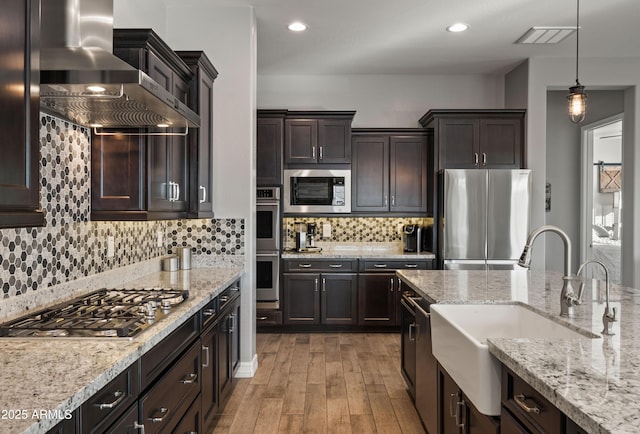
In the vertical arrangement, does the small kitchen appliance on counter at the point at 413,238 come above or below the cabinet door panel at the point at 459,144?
below

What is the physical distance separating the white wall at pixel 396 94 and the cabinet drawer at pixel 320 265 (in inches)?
70.3

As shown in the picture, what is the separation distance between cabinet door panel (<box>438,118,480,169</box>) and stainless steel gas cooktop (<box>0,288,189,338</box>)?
361 centimetres

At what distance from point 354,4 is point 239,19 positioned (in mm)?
959

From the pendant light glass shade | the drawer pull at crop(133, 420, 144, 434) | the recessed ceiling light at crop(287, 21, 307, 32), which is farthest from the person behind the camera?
the recessed ceiling light at crop(287, 21, 307, 32)

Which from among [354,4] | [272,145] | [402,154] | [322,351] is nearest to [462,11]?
[354,4]

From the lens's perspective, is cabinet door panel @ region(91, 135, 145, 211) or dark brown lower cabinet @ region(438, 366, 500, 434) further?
cabinet door panel @ region(91, 135, 145, 211)

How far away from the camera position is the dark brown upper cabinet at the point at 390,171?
541cm

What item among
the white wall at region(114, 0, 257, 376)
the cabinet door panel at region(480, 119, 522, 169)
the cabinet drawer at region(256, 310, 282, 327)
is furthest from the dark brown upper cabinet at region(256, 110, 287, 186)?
the cabinet door panel at region(480, 119, 522, 169)

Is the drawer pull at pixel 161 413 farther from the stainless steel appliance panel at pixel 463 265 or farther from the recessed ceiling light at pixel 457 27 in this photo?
the recessed ceiling light at pixel 457 27

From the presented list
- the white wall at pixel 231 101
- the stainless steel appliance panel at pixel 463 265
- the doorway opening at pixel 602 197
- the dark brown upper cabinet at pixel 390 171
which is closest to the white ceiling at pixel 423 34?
the white wall at pixel 231 101

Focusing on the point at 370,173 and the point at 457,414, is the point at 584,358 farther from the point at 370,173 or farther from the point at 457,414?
A: the point at 370,173

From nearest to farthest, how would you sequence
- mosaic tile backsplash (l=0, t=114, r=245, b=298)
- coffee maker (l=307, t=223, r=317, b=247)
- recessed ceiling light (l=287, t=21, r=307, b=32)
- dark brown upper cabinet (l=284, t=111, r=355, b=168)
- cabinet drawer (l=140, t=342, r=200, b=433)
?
cabinet drawer (l=140, t=342, r=200, b=433)
mosaic tile backsplash (l=0, t=114, r=245, b=298)
recessed ceiling light (l=287, t=21, r=307, b=32)
dark brown upper cabinet (l=284, t=111, r=355, b=168)
coffee maker (l=307, t=223, r=317, b=247)

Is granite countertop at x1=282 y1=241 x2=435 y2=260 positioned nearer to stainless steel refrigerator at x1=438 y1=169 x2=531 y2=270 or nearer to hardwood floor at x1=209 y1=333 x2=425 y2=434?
stainless steel refrigerator at x1=438 y1=169 x2=531 y2=270

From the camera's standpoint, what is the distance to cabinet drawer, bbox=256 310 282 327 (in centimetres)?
502
